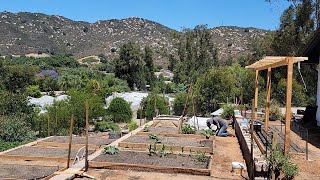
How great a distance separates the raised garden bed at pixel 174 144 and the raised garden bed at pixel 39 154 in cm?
127

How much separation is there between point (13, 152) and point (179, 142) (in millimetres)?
4819

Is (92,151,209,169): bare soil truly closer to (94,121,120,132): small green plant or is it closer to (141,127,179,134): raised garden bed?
(141,127,179,134): raised garden bed

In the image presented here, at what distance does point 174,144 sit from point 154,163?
2.47 metres

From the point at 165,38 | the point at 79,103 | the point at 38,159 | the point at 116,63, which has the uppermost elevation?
the point at 165,38

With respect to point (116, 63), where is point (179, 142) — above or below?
below

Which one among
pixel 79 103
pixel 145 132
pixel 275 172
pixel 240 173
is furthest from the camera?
pixel 79 103

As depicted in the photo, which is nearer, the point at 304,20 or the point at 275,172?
the point at 275,172

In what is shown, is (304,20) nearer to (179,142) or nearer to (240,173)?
(179,142)

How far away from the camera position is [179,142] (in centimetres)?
1225

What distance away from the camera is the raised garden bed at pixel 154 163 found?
8609 mm

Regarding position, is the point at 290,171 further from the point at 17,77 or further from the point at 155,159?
the point at 17,77

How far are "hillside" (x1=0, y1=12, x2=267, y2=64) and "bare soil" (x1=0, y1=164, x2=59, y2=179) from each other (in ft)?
190

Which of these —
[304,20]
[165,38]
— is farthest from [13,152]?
[165,38]

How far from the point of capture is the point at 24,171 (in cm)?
948
